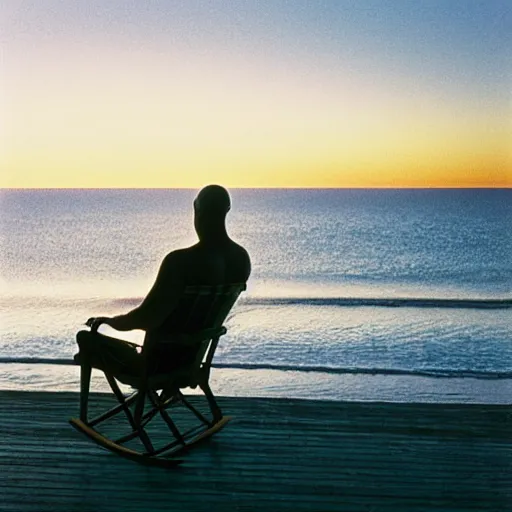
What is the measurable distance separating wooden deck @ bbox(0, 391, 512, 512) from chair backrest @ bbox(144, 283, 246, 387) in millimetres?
493

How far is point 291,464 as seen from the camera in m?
3.41

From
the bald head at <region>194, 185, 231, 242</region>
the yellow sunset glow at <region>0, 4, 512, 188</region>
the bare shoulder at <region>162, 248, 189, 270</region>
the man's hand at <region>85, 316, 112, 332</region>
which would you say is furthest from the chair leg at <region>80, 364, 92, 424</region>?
the yellow sunset glow at <region>0, 4, 512, 188</region>

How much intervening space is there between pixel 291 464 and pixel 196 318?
720mm

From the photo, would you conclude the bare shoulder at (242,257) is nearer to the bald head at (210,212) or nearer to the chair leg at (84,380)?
the bald head at (210,212)

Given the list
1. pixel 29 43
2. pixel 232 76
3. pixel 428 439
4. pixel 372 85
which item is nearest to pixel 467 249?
pixel 372 85

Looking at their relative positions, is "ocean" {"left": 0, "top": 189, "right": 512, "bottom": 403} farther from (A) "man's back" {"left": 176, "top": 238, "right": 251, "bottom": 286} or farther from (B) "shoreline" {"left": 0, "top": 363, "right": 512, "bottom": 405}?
(A) "man's back" {"left": 176, "top": 238, "right": 251, "bottom": 286}

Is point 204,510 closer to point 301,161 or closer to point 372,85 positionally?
point 372,85

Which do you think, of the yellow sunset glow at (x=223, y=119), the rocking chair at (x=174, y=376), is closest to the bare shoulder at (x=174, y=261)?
the rocking chair at (x=174, y=376)

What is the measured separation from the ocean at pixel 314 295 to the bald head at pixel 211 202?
2.62 meters

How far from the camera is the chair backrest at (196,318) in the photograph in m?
3.34

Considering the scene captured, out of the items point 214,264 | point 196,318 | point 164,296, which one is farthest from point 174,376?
point 214,264

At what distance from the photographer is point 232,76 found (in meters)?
34.0

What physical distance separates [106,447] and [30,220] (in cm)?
4225

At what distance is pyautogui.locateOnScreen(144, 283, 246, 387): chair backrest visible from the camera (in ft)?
11.0
